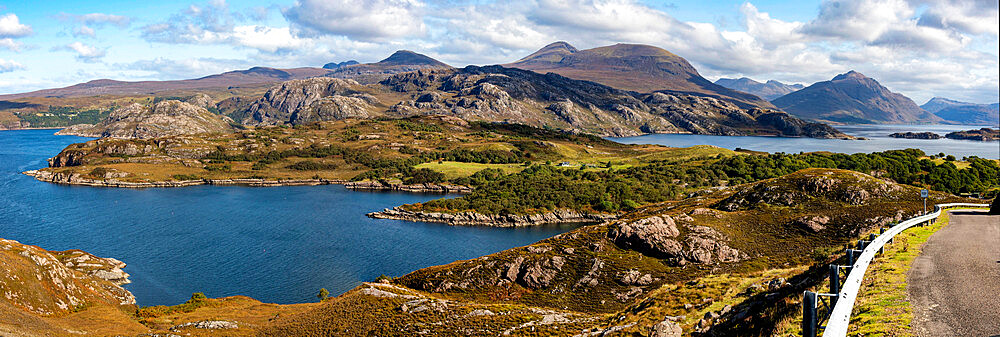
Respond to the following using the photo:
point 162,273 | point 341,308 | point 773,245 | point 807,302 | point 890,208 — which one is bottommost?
point 162,273

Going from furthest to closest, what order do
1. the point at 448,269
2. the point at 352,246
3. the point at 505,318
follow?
the point at 352,246 → the point at 448,269 → the point at 505,318

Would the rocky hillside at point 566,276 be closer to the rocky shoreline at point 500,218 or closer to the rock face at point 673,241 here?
the rock face at point 673,241

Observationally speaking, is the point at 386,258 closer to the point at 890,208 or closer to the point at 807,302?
the point at 890,208

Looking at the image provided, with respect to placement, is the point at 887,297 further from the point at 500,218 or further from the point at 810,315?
the point at 500,218

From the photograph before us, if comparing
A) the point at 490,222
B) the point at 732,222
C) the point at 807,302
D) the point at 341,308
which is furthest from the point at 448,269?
the point at 490,222

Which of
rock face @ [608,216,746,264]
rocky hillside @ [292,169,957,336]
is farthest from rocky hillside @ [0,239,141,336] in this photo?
rock face @ [608,216,746,264]

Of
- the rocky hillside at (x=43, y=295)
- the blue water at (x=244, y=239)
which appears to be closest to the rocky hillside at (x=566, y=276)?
the rocky hillside at (x=43, y=295)

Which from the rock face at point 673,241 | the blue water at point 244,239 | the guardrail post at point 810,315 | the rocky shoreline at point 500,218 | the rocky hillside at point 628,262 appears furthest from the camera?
the rocky shoreline at point 500,218

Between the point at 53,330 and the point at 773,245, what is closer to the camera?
the point at 53,330
